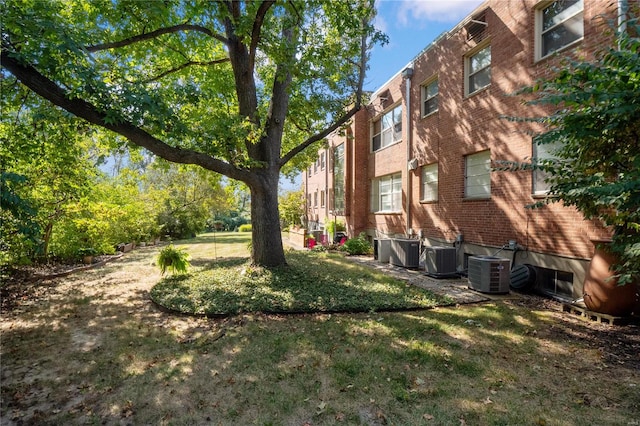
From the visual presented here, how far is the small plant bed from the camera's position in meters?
6.14

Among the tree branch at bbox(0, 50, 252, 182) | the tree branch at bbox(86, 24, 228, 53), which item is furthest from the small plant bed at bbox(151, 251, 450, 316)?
the tree branch at bbox(86, 24, 228, 53)

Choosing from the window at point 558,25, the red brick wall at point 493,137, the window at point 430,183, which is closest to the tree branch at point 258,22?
the red brick wall at point 493,137

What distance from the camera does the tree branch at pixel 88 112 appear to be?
203 inches

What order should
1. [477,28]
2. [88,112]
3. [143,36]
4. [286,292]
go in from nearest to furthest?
[88,112] < [286,292] < [143,36] < [477,28]

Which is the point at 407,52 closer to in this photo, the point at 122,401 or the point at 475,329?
the point at 475,329

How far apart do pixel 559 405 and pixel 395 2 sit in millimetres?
10097

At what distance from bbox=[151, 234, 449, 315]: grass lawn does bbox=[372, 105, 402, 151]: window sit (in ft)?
24.4

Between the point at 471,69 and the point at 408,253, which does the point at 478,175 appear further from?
the point at 471,69

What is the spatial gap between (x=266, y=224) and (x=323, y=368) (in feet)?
16.6

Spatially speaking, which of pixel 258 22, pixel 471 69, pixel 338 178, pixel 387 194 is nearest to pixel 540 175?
pixel 471 69

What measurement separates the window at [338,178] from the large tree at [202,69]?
8135 millimetres

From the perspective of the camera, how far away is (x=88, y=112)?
5680mm

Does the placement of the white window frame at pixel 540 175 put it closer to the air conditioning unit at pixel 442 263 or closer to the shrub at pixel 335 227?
the air conditioning unit at pixel 442 263

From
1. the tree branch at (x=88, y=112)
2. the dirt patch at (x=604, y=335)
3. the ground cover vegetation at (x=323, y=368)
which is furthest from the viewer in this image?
the tree branch at (x=88, y=112)
